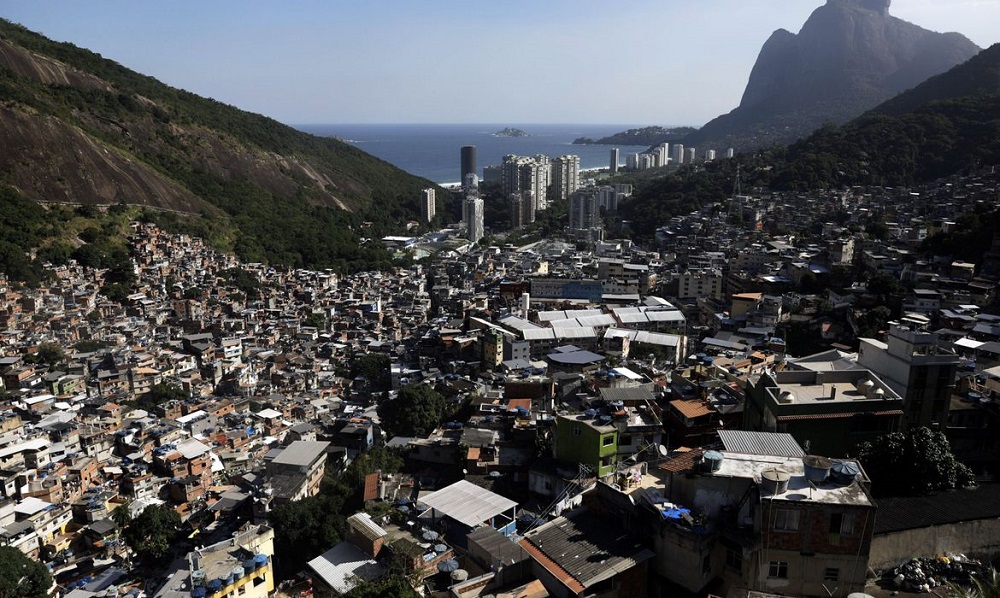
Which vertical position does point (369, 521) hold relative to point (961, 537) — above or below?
below

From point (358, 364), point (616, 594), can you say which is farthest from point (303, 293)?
point (616, 594)

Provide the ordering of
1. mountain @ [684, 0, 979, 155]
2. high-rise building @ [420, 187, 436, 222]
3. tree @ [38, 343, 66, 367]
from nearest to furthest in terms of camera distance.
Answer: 1. tree @ [38, 343, 66, 367]
2. high-rise building @ [420, 187, 436, 222]
3. mountain @ [684, 0, 979, 155]

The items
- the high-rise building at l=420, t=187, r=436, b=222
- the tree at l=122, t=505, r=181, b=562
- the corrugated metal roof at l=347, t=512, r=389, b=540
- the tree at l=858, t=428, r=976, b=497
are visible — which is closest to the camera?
the tree at l=858, t=428, r=976, b=497

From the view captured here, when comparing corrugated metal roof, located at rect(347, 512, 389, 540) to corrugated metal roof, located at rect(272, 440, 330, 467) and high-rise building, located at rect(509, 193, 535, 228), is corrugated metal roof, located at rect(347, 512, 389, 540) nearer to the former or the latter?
corrugated metal roof, located at rect(272, 440, 330, 467)

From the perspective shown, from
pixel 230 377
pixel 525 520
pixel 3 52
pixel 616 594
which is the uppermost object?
pixel 3 52

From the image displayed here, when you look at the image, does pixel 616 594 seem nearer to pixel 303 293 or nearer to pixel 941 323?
pixel 941 323

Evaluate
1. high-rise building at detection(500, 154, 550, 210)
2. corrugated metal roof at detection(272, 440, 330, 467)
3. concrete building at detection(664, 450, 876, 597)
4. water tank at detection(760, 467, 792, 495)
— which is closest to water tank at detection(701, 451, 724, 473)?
concrete building at detection(664, 450, 876, 597)

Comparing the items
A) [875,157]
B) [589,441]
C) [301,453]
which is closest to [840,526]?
[589,441]
